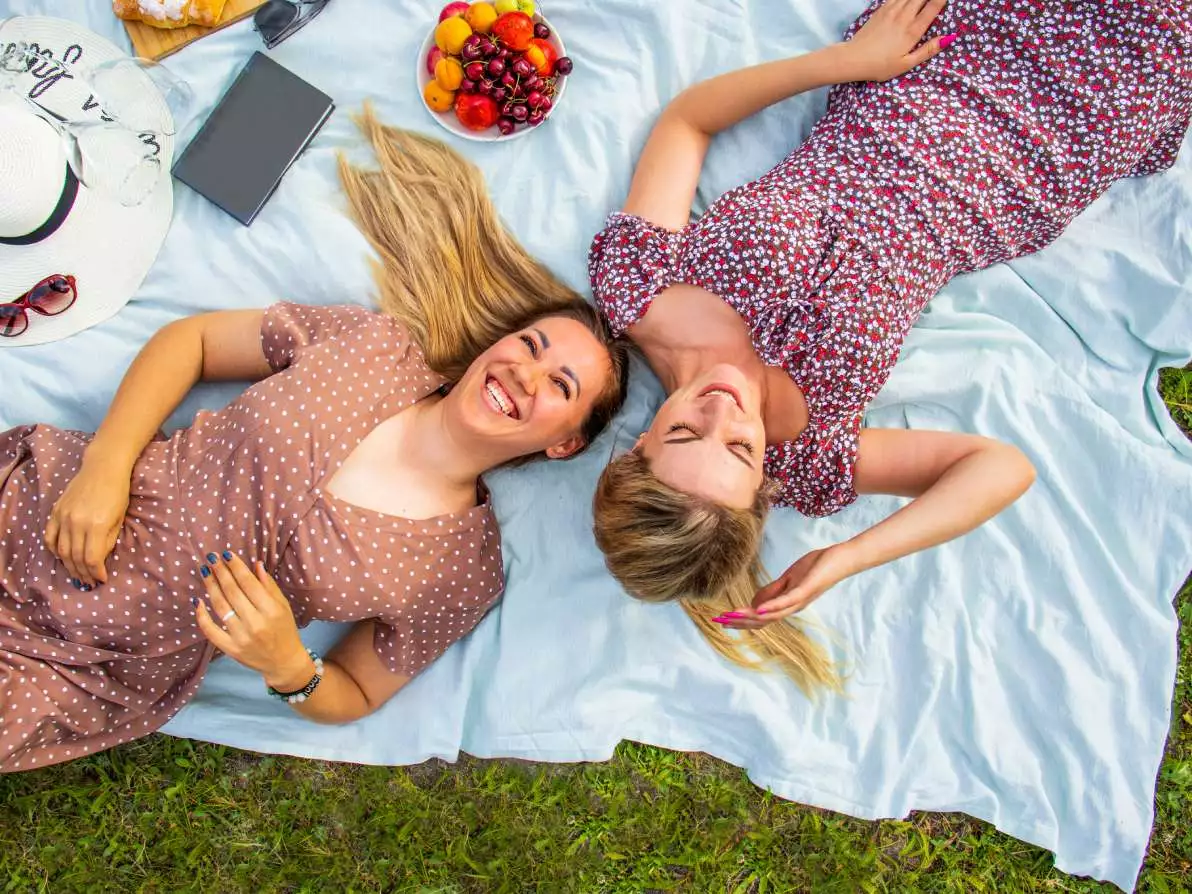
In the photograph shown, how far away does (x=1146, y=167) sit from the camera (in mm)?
3688

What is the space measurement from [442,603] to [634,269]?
1382mm

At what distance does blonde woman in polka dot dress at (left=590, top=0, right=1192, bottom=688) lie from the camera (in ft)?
10.3

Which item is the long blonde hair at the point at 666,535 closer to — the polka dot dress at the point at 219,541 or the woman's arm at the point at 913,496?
the woman's arm at the point at 913,496

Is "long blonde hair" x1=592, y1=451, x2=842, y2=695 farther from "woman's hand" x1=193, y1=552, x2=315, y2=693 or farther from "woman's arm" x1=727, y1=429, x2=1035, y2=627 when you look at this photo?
"woman's hand" x1=193, y1=552, x2=315, y2=693

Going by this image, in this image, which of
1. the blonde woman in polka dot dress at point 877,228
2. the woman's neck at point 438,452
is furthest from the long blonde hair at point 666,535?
the woman's neck at point 438,452

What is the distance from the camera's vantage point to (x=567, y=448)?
329 centimetres

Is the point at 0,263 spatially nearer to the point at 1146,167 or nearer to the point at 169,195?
the point at 169,195

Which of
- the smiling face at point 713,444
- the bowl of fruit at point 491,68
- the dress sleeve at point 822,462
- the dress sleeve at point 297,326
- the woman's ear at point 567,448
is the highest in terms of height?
the bowl of fruit at point 491,68

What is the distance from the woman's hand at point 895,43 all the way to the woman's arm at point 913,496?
1.33 meters

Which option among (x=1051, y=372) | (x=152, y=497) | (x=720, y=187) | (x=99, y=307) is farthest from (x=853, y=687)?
(x=99, y=307)

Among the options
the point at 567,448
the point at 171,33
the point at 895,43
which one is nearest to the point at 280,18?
the point at 171,33

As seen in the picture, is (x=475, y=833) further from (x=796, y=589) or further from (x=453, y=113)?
(x=453, y=113)

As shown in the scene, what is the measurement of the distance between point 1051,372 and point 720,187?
5.14 ft

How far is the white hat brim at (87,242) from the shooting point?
325 centimetres
